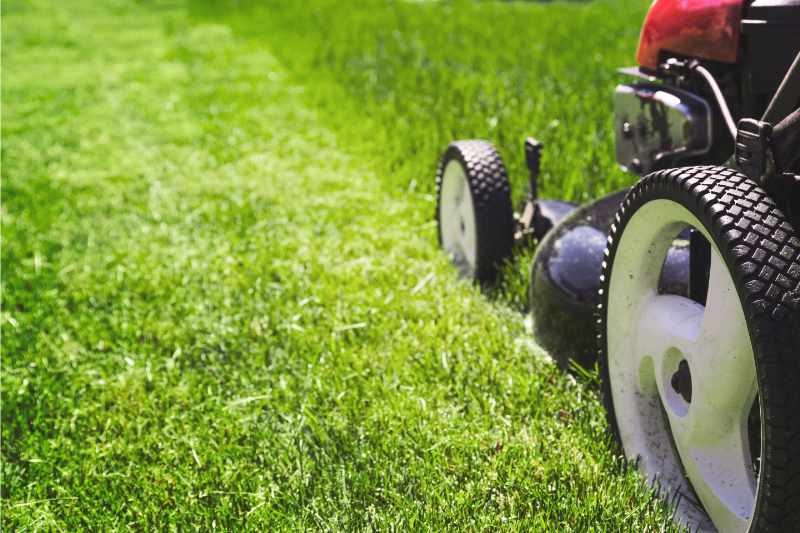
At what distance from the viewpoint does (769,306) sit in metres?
1.29

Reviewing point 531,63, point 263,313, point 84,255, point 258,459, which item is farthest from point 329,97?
point 258,459

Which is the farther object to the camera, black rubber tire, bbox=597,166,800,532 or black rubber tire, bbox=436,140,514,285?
black rubber tire, bbox=436,140,514,285

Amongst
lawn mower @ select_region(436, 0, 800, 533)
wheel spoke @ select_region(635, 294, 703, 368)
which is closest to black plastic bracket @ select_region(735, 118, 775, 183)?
lawn mower @ select_region(436, 0, 800, 533)

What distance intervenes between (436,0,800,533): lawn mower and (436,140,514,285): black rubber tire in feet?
1.13

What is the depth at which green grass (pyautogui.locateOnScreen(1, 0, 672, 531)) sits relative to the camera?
6.57ft

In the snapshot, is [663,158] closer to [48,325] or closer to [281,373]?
[281,373]

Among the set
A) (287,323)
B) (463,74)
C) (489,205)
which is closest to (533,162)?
(489,205)

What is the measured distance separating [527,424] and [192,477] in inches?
32.5

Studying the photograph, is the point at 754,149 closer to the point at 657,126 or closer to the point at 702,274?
the point at 702,274

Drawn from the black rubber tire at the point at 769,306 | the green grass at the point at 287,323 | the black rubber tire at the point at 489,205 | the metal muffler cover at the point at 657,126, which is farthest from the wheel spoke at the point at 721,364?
the black rubber tire at the point at 489,205

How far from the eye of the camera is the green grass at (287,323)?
200cm

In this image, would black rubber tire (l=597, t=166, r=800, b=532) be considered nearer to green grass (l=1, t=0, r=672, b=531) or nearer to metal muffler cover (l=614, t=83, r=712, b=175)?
green grass (l=1, t=0, r=672, b=531)

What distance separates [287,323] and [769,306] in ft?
5.95

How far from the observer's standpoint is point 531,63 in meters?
6.32
